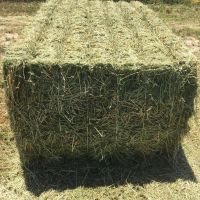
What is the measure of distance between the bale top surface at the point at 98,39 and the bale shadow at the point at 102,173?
1.62 m

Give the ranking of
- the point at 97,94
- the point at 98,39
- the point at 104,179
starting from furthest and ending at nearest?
the point at 98,39 → the point at 104,179 → the point at 97,94

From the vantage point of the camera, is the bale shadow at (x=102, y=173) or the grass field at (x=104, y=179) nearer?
the grass field at (x=104, y=179)

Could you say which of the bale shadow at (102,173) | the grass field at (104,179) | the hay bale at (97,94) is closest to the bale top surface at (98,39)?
the hay bale at (97,94)

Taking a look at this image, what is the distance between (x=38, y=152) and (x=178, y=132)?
1.98 metres

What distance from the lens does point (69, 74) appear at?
5137mm

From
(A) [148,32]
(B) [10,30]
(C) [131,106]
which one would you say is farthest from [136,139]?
(B) [10,30]

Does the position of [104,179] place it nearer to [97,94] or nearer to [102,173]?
[102,173]

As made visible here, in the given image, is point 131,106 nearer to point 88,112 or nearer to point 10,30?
point 88,112

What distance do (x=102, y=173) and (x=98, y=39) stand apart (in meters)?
1.96

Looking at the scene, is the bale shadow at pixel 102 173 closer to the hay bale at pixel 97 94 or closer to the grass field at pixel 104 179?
the grass field at pixel 104 179

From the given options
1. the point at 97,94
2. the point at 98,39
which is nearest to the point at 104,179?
the point at 97,94

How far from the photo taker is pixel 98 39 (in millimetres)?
6125

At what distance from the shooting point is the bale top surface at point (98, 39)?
17.4ft

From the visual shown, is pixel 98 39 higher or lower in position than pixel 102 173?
higher
